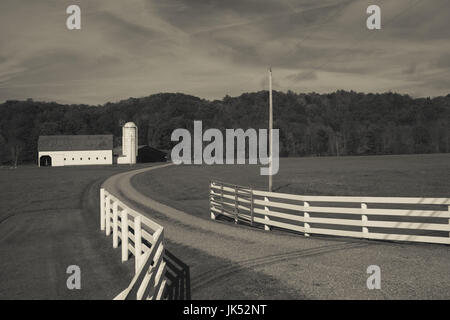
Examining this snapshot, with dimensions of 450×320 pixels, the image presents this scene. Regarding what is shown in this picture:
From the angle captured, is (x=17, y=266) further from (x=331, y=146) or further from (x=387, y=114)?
(x=387, y=114)

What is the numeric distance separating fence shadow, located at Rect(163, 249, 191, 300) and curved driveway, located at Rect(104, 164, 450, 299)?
0.59 feet

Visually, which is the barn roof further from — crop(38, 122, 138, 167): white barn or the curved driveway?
the curved driveway

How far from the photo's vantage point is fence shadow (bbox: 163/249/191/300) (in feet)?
25.1

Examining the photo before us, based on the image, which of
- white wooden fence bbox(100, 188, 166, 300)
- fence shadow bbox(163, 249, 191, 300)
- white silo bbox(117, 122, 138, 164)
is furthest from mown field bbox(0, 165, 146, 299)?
white silo bbox(117, 122, 138, 164)

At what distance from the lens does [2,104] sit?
173875 millimetres

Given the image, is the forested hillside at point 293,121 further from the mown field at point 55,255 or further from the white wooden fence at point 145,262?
the white wooden fence at point 145,262

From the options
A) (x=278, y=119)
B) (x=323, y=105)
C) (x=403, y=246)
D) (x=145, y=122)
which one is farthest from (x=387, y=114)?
(x=403, y=246)

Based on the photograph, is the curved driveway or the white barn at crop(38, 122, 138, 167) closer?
the curved driveway

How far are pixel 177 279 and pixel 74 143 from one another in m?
95.3

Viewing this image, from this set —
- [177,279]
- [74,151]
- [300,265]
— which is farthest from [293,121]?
[177,279]

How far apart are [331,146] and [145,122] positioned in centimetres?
8020

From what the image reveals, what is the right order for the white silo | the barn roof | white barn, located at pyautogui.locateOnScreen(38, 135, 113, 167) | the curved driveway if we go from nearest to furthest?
the curved driveway < white barn, located at pyautogui.locateOnScreen(38, 135, 113, 167) < the barn roof < the white silo

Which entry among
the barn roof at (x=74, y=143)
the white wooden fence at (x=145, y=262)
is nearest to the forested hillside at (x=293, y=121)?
the barn roof at (x=74, y=143)

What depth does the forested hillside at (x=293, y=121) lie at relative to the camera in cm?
13862
